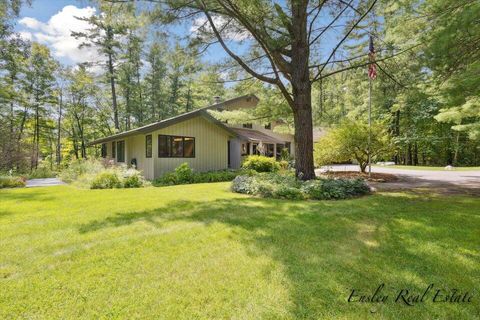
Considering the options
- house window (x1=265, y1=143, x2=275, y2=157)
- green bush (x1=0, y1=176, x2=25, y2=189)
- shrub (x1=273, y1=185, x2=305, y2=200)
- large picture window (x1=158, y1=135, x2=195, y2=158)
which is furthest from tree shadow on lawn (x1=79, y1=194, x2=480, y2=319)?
house window (x1=265, y1=143, x2=275, y2=157)

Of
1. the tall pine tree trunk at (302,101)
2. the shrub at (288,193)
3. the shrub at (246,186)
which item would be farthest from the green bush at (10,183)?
the tall pine tree trunk at (302,101)

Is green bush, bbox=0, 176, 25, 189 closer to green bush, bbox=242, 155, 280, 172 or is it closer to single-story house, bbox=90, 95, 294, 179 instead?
single-story house, bbox=90, 95, 294, 179

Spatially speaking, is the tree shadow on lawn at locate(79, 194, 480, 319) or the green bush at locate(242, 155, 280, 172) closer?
the tree shadow on lawn at locate(79, 194, 480, 319)

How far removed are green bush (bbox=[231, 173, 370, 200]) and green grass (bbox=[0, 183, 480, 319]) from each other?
54.1 inches

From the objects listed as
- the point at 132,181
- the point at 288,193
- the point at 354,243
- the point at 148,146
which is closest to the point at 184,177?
the point at 132,181

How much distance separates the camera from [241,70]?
10062 millimetres

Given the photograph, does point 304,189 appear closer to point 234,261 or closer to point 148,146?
point 234,261

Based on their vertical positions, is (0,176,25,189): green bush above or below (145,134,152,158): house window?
below

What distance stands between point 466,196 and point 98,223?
914 cm

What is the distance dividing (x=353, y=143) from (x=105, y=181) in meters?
10.7

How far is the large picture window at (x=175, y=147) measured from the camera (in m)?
13.3

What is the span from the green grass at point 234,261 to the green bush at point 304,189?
54.1 inches

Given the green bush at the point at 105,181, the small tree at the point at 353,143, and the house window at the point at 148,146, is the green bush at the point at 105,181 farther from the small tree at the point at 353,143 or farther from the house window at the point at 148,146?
the small tree at the point at 353,143

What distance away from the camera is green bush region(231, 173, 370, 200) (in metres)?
7.31
